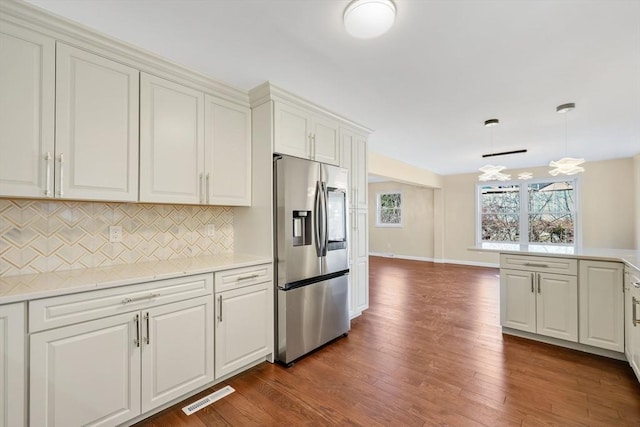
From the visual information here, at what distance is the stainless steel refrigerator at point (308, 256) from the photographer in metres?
2.52

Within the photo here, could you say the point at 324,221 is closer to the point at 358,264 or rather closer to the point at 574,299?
the point at 358,264

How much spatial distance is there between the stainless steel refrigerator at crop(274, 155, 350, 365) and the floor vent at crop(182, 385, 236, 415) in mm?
519

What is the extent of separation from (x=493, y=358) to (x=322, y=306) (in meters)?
1.67

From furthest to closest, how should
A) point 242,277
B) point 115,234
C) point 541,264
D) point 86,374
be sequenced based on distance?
point 541,264
point 242,277
point 115,234
point 86,374

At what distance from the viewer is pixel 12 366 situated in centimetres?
138

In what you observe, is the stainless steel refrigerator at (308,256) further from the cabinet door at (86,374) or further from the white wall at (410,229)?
the white wall at (410,229)

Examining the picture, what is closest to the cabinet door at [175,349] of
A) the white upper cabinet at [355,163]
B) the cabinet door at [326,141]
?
the cabinet door at [326,141]

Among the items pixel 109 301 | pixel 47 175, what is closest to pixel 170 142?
pixel 47 175

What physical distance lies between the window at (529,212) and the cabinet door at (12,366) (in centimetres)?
855

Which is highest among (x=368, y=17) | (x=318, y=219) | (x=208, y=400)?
(x=368, y=17)

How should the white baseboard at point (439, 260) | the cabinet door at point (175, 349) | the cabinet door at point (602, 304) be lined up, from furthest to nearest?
the white baseboard at point (439, 260)
the cabinet door at point (602, 304)
the cabinet door at point (175, 349)

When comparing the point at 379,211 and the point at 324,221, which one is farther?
the point at 379,211

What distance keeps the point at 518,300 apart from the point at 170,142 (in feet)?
12.3

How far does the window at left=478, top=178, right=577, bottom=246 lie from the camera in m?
6.64
